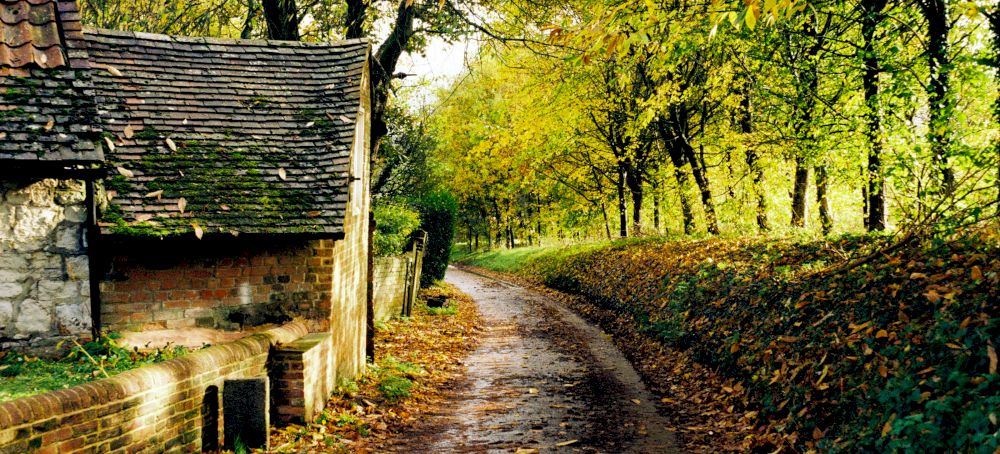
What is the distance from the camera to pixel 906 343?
603cm

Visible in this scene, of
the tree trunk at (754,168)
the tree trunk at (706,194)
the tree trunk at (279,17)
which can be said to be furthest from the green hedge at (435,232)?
the tree trunk at (279,17)

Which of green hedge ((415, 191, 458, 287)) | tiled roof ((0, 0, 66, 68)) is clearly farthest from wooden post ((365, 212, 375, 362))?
green hedge ((415, 191, 458, 287))

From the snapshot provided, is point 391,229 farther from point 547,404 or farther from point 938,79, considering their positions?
point 938,79

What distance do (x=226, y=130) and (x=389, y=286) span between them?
343 inches

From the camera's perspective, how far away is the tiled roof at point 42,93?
6.75m

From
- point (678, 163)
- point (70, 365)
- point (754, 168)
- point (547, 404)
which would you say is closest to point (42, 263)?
point (70, 365)

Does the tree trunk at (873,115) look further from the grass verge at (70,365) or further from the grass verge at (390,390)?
the grass verge at (70,365)

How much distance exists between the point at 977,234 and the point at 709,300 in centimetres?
551

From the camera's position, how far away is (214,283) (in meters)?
8.59

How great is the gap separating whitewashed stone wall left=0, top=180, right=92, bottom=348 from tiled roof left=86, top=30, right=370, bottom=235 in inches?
26.7

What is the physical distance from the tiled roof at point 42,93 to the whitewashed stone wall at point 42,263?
450 millimetres

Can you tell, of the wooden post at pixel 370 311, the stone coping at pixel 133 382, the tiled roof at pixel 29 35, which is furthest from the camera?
the wooden post at pixel 370 311

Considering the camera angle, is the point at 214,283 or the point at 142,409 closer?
the point at 142,409

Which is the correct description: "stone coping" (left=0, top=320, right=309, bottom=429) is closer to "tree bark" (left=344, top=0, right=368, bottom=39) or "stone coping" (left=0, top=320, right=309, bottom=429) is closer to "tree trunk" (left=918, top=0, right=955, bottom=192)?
"tree bark" (left=344, top=0, right=368, bottom=39)
